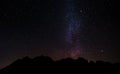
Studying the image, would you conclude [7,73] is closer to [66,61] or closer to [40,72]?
[40,72]

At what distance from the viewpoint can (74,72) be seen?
108 metres

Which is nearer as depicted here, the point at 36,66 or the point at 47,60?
the point at 36,66

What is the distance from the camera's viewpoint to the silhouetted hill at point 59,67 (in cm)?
10838

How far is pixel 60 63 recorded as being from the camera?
123 m

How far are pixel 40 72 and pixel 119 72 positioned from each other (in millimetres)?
28627

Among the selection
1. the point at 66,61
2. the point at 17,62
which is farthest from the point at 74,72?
the point at 17,62

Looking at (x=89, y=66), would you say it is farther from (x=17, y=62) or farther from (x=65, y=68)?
(x=17, y=62)

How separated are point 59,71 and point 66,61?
20714 millimetres

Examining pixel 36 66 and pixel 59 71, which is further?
pixel 36 66

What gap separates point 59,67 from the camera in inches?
4567

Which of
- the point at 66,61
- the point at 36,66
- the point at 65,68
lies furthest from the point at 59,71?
the point at 66,61

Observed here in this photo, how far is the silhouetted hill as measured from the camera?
108 metres

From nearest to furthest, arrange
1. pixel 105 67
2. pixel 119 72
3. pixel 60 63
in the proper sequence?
pixel 119 72
pixel 105 67
pixel 60 63

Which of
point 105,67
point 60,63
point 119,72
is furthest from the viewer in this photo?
point 60,63
